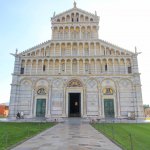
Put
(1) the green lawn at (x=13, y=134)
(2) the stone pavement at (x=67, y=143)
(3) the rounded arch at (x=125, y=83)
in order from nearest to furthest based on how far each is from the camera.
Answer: (2) the stone pavement at (x=67, y=143) → (1) the green lawn at (x=13, y=134) → (3) the rounded arch at (x=125, y=83)

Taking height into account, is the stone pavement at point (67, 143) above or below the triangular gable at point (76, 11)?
below

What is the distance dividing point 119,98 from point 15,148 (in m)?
25.3

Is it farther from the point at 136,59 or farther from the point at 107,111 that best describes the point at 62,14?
the point at 107,111

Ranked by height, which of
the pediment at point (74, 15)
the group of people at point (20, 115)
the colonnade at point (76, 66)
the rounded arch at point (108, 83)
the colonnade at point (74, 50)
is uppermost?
the pediment at point (74, 15)

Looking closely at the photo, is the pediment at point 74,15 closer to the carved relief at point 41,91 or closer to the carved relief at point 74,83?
the carved relief at point 74,83

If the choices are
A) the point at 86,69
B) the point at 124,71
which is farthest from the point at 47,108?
the point at 124,71

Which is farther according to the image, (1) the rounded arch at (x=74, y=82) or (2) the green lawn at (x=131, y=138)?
(1) the rounded arch at (x=74, y=82)

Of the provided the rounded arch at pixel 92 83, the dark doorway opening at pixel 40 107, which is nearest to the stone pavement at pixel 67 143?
the dark doorway opening at pixel 40 107

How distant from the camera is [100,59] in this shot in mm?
33062

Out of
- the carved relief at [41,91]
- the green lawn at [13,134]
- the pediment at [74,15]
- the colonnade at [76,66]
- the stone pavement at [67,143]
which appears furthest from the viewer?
the pediment at [74,15]

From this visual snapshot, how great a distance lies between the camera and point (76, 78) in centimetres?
3247

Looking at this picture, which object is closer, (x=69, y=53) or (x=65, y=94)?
(x=65, y=94)

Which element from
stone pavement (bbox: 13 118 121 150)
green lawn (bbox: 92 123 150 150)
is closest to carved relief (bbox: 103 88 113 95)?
green lawn (bbox: 92 123 150 150)

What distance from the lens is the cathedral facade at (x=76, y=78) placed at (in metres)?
31.1
